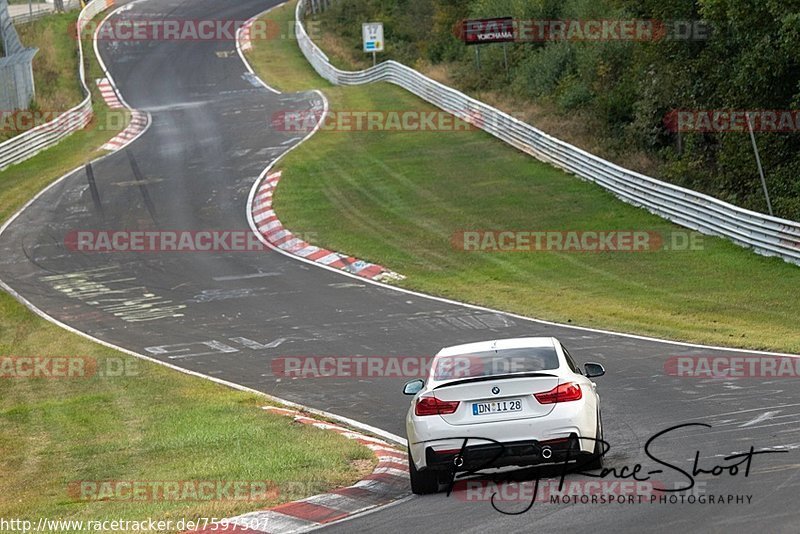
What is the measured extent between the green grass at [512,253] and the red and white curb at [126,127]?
7.03m

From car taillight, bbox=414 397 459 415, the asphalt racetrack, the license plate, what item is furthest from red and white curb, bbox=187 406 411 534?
the license plate

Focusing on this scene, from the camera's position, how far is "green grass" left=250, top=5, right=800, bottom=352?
21797 millimetres

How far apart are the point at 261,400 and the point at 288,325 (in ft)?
18.0

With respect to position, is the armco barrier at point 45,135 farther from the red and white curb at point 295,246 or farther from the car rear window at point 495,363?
the car rear window at point 495,363

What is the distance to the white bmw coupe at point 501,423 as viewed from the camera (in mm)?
10570

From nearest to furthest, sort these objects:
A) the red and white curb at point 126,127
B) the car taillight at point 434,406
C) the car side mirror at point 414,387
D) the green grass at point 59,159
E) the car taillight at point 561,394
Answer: the car taillight at point 561,394 → the car taillight at point 434,406 → the car side mirror at point 414,387 → the green grass at point 59,159 → the red and white curb at point 126,127

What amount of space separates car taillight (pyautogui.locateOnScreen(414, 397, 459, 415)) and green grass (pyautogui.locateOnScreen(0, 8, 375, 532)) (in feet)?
3.57

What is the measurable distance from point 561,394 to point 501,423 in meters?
0.60

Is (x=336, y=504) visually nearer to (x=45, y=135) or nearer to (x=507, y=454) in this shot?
(x=507, y=454)

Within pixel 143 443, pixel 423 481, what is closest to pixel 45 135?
pixel 143 443

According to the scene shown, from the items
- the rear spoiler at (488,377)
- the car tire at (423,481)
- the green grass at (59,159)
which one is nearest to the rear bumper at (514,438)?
the car tire at (423,481)

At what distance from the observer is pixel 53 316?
80.3 feet

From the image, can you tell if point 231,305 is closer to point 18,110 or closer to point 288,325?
point 288,325

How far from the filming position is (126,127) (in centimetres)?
4719
